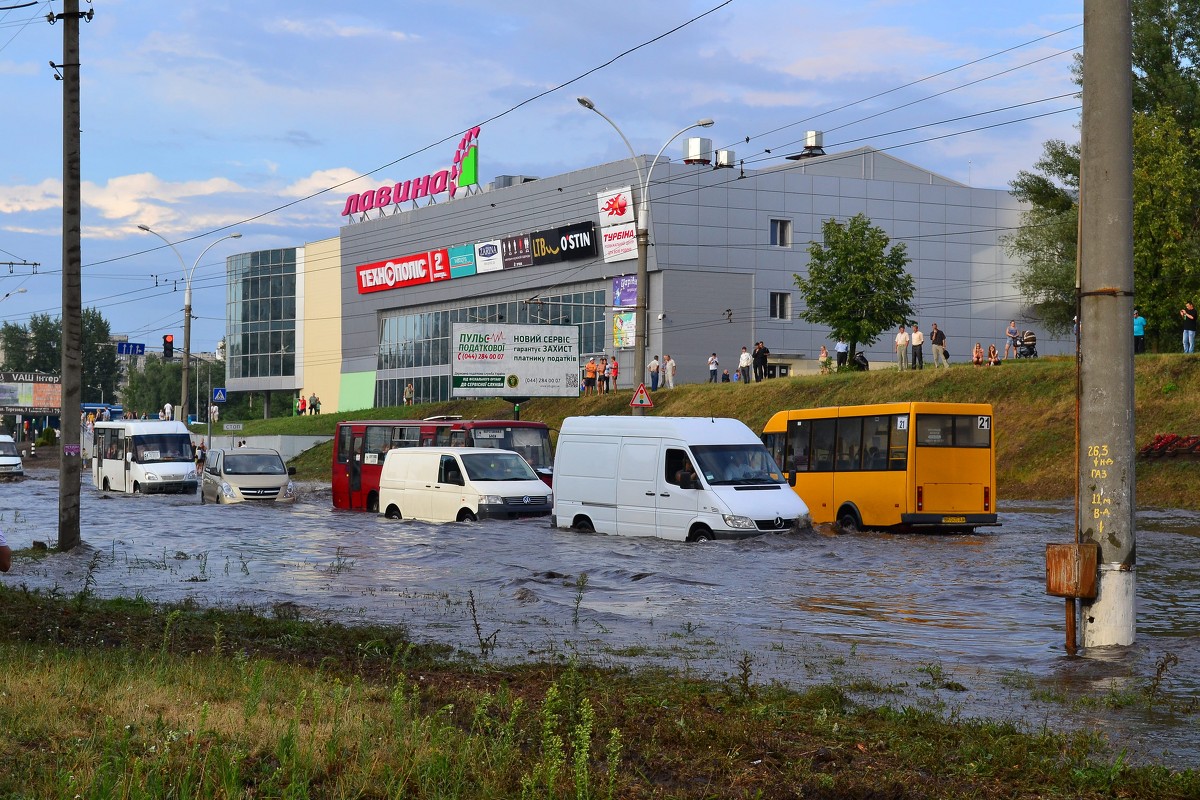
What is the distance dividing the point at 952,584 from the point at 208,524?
1733 centimetres

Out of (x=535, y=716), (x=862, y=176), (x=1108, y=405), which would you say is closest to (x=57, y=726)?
(x=535, y=716)

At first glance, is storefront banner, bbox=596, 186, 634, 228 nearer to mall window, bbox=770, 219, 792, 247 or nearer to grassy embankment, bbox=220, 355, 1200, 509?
mall window, bbox=770, 219, 792, 247

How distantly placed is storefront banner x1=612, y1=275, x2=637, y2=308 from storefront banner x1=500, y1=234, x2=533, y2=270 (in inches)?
311

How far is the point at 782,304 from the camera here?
231 ft

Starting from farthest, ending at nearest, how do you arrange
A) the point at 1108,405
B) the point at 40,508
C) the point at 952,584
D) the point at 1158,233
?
the point at 1158,233 → the point at 40,508 → the point at 952,584 → the point at 1108,405

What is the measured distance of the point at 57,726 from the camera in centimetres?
612

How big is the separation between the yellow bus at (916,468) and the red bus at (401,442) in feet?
27.7

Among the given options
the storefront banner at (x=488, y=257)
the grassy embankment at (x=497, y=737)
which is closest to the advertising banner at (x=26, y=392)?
the storefront banner at (x=488, y=257)

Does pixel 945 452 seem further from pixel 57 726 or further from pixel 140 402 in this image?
pixel 140 402

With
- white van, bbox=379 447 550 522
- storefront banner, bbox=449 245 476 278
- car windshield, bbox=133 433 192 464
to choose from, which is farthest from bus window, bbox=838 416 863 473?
storefront banner, bbox=449 245 476 278

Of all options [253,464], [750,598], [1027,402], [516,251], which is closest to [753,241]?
[516,251]

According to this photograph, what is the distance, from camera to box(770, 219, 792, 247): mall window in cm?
7006

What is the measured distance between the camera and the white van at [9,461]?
58.2m

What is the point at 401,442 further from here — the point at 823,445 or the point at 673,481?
the point at 673,481
